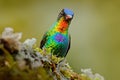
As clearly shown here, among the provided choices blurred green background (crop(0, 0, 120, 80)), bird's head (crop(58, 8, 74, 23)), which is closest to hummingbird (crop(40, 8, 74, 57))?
bird's head (crop(58, 8, 74, 23))

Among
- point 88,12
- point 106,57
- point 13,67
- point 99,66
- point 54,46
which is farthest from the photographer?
point 88,12

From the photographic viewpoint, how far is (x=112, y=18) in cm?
1068

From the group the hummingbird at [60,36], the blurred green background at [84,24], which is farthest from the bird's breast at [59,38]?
the blurred green background at [84,24]

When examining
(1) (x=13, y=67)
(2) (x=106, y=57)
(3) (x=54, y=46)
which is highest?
(2) (x=106, y=57)

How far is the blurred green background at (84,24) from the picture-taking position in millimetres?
8656

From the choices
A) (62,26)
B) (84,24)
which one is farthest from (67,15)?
(84,24)

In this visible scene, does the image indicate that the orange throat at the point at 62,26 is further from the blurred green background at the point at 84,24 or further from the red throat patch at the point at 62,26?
the blurred green background at the point at 84,24

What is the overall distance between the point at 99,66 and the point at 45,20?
1654 mm

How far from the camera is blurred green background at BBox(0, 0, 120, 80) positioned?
8656 mm

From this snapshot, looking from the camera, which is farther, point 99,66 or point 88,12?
point 88,12

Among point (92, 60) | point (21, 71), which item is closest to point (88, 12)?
point (92, 60)

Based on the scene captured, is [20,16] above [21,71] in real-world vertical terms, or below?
above

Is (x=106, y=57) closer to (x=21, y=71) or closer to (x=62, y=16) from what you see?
(x=62, y=16)

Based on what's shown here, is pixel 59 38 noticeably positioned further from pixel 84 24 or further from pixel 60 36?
pixel 84 24
